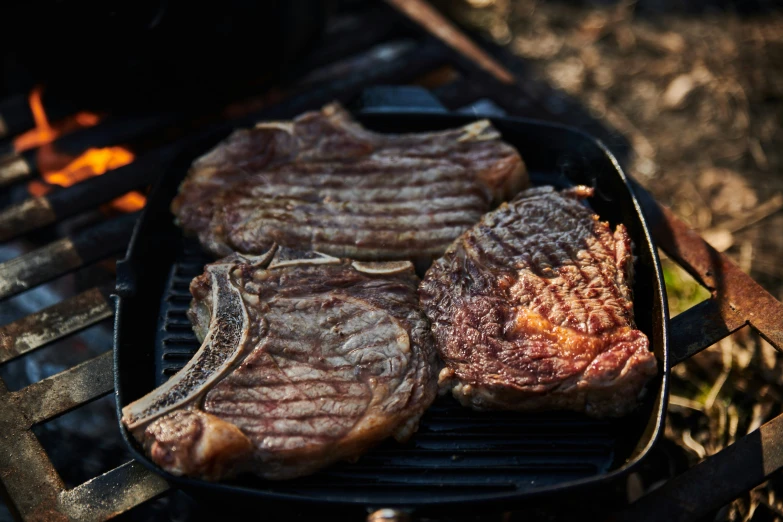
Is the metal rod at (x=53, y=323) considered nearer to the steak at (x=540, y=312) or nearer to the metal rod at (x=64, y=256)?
the metal rod at (x=64, y=256)

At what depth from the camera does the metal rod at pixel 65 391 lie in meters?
2.53

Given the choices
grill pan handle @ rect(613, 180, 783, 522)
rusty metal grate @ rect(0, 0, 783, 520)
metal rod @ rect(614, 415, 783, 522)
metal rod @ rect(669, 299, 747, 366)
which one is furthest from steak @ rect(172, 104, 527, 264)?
metal rod @ rect(614, 415, 783, 522)

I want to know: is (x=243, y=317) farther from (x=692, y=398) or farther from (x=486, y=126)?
(x=692, y=398)

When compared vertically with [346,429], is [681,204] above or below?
below

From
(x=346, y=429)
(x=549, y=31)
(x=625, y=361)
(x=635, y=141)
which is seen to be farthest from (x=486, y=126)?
(x=549, y=31)

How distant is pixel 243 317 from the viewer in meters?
2.39

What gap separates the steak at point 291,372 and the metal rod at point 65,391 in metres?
0.46

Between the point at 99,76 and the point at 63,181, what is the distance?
0.69 metres

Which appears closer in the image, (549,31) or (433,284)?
(433,284)

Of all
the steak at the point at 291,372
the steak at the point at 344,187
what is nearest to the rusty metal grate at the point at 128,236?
the steak at the point at 291,372

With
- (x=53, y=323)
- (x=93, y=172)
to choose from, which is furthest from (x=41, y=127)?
(x=53, y=323)

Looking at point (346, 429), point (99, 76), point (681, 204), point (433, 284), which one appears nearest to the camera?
point (346, 429)

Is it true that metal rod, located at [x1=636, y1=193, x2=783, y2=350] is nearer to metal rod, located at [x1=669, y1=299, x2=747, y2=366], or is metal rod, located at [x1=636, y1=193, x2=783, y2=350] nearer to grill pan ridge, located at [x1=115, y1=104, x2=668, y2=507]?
metal rod, located at [x1=669, y1=299, x2=747, y2=366]

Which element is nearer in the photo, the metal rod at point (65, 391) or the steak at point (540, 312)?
the steak at point (540, 312)
